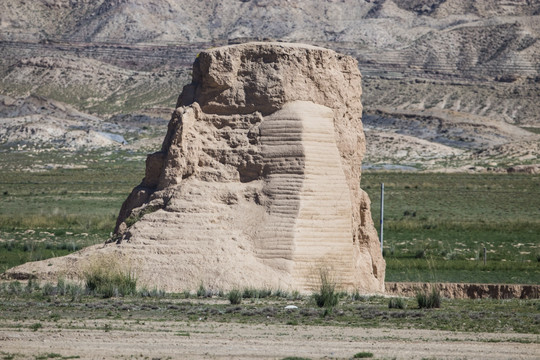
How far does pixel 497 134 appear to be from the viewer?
9606 centimetres

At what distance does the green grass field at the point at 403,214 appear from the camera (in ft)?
98.7

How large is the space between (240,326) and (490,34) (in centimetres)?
12891

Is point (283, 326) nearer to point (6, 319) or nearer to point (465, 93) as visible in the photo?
point (6, 319)

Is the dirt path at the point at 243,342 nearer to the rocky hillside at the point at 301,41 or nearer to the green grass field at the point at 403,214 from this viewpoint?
the green grass field at the point at 403,214

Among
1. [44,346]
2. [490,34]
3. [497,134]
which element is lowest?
[44,346]

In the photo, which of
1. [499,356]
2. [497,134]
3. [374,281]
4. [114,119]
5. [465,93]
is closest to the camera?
[499,356]

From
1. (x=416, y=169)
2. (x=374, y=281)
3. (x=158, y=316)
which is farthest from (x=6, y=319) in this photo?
(x=416, y=169)

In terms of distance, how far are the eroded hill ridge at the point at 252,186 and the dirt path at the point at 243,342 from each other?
414 cm

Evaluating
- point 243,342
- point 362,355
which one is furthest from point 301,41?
point 362,355

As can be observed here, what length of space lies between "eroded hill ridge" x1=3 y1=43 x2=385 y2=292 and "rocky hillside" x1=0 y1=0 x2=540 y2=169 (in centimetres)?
6484

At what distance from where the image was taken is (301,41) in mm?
142875

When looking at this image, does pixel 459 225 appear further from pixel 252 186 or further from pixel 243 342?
pixel 243 342

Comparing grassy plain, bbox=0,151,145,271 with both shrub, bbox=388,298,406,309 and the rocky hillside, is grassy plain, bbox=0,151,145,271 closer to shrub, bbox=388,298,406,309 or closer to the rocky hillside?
shrub, bbox=388,298,406,309

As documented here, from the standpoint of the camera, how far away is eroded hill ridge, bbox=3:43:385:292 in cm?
1988
